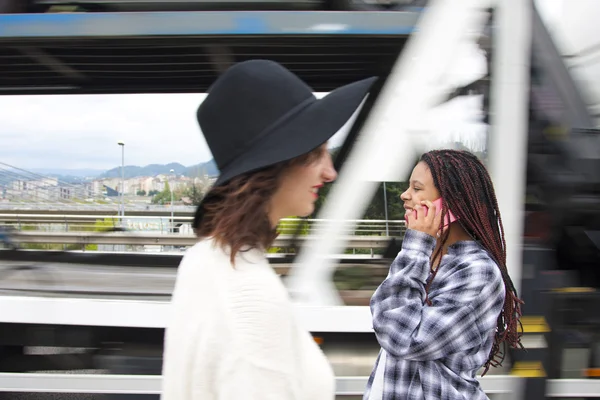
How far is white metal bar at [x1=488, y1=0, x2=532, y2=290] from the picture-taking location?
91.6 inches

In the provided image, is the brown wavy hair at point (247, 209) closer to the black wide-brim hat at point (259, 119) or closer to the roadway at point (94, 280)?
the black wide-brim hat at point (259, 119)

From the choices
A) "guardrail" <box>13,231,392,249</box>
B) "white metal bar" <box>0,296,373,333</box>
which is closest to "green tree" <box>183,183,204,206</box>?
"guardrail" <box>13,231,392,249</box>

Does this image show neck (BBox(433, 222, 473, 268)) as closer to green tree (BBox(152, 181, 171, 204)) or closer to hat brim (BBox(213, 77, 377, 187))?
hat brim (BBox(213, 77, 377, 187))

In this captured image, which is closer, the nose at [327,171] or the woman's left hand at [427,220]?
the nose at [327,171]

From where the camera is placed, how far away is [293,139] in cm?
93

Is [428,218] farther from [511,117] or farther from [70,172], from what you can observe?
[70,172]

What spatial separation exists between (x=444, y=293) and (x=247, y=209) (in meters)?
0.62

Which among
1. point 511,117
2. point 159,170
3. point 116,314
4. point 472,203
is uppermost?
point 511,117

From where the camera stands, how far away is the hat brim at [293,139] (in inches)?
36.3

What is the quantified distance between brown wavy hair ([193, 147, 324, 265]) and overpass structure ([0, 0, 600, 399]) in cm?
134

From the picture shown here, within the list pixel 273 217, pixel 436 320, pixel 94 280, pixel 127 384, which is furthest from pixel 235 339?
pixel 94 280

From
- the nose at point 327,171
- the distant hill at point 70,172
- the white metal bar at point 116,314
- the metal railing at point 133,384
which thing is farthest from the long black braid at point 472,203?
the distant hill at point 70,172

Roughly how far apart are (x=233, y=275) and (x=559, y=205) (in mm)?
2014

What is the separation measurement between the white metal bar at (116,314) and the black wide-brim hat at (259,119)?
54.6 inches
